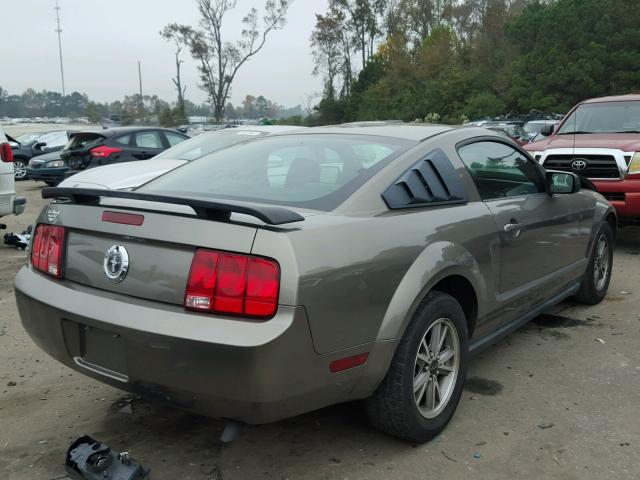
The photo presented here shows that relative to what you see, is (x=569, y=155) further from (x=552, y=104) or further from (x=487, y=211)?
(x=552, y=104)

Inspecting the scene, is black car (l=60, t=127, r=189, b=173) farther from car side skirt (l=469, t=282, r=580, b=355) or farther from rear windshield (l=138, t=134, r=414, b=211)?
car side skirt (l=469, t=282, r=580, b=355)

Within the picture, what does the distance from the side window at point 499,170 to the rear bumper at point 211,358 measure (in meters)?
1.38

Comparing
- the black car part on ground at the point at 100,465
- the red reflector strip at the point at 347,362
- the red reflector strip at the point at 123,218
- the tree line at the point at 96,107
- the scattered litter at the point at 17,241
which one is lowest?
the black car part on ground at the point at 100,465

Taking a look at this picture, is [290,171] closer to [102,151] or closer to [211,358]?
[211,358]

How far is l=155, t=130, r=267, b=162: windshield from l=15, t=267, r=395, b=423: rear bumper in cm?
521

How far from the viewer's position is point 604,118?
777cm

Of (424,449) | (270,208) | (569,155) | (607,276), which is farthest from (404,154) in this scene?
(569,155)

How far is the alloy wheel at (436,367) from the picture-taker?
2.80 m

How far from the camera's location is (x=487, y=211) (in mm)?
3283

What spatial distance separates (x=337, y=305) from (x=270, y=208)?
0.46m

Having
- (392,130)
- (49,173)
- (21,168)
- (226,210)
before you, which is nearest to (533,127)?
(49,173)

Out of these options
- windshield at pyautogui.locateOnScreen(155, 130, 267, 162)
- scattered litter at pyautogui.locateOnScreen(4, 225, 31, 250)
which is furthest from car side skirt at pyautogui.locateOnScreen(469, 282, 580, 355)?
scattered litter at pyautogui.locateOnScreen(4, 225, 31, 250)

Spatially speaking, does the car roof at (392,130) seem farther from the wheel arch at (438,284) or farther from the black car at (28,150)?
the black car at (28,150)

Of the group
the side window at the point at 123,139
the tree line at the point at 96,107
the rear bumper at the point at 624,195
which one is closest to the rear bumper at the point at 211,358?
the rear bumper at the point at 624,195
